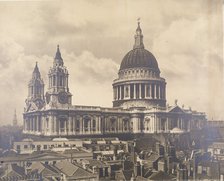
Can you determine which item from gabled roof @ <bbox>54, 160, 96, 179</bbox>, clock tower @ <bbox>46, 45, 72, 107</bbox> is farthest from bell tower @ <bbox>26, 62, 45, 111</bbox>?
gabled roof @ <bbox>54, 160, 96, 179</bbox>

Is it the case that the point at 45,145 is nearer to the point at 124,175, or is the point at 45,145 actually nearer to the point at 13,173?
the point at 13,173

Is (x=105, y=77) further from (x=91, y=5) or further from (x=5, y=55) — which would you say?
(x=5, y=55)

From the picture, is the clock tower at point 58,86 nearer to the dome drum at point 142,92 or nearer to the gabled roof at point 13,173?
the gabled roof at point 13,173

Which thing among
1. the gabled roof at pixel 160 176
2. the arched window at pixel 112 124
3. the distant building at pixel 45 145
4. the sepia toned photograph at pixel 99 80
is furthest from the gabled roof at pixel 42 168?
the arched window at pixel 112 124

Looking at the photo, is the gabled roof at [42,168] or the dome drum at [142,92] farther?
the dome drum at [142,92]

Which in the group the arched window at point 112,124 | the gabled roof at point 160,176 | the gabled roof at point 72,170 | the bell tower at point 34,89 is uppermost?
the bell tower at point 34,89

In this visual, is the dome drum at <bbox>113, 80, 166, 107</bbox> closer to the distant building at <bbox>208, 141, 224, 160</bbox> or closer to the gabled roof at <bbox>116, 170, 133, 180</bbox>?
the distant building at <bbox>208, 141, 224, 160</bbox>

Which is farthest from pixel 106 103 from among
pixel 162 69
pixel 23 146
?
pixel 23 146
